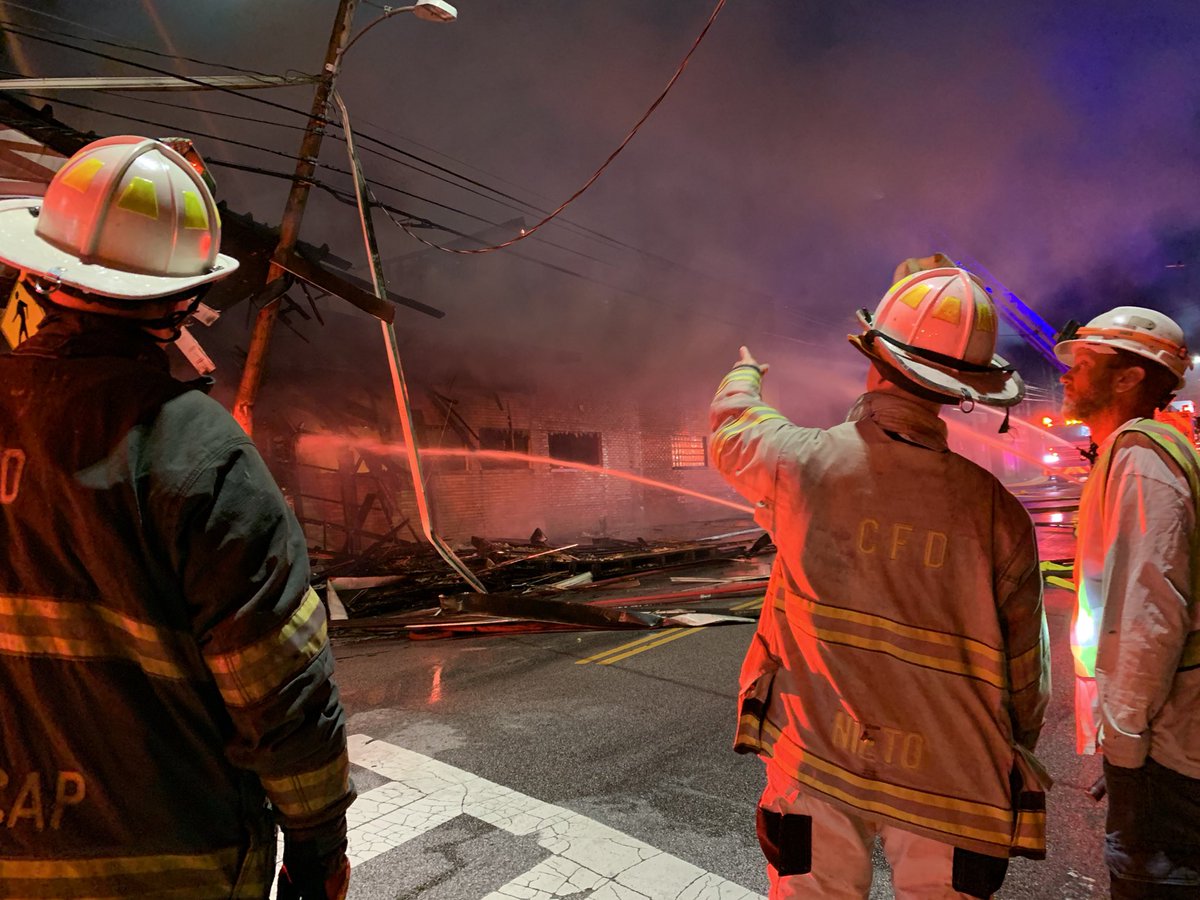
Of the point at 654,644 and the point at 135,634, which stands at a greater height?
the point at 135,634

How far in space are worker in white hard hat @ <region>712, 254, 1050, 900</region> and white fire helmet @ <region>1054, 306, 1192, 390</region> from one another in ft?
2.62

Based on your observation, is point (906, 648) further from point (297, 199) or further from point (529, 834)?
point (297, 199)

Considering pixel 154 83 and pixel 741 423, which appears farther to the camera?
pixel 154 83

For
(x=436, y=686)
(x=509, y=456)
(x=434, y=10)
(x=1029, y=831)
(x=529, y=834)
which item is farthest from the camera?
(x=509, y=456)

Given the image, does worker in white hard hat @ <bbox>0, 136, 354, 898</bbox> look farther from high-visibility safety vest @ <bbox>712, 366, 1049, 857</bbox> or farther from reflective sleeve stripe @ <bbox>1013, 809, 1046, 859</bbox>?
reflective sleeve stripe @ <bbox>1013, 809, 1046, 859</bbox>

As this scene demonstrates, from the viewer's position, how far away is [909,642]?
5.30ft

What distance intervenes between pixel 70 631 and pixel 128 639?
99mm

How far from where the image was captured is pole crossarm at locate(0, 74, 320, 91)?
555 cm

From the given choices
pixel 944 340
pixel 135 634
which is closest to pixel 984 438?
pixel 944 340

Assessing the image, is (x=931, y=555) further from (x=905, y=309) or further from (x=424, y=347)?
(x=424, y=347)

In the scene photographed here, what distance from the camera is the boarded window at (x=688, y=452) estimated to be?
2045 cm

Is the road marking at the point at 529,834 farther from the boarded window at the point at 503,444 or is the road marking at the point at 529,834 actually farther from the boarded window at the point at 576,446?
the boarded window at the point at 576,446

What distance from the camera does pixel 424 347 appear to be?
15281 mm

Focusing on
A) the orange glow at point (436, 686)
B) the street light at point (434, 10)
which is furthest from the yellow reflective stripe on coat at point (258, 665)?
Answer: the street light at point (434, 10)
